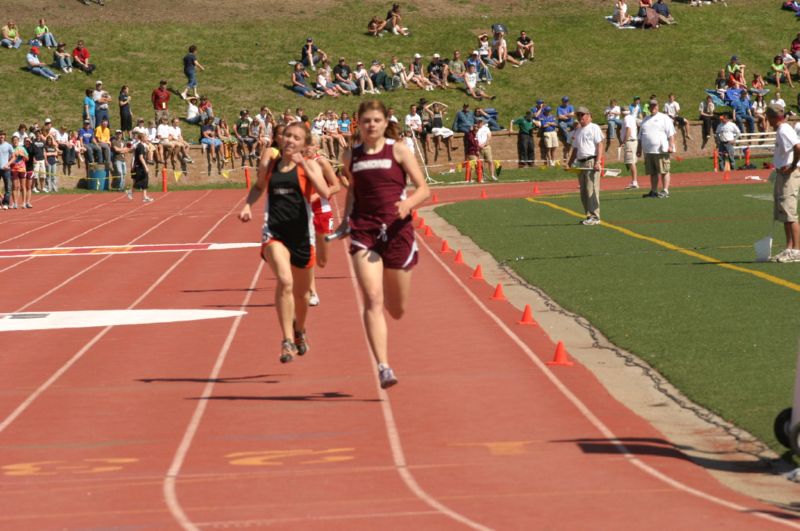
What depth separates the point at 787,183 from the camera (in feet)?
58.3

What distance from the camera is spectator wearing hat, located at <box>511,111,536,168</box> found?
4472 cm

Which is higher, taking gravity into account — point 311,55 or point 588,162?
point 311,55

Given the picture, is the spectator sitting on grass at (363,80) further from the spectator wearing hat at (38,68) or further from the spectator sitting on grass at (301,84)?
the spectator wearing hat at (38,68)

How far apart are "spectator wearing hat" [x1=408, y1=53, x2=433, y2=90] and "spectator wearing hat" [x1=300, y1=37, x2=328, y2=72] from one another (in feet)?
10.4

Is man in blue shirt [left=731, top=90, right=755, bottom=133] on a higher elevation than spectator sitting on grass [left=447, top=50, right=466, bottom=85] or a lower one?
lower

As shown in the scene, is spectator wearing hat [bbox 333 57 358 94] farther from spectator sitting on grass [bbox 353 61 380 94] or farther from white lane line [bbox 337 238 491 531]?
white lane line [bbox 337 238 491 531]

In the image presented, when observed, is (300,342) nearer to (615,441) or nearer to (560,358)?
(560,358)

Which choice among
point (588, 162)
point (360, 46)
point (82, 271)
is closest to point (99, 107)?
point (360, 46)

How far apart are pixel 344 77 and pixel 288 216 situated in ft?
129

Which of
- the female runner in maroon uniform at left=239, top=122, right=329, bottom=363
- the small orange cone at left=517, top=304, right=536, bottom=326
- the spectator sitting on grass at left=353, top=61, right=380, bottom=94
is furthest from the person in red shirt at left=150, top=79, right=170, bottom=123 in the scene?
the female runner in maroon uniform at left=239, top=122, right=329, bottom=363

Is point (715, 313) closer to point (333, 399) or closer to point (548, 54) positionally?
point (333, 399)

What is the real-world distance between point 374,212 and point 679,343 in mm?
3411

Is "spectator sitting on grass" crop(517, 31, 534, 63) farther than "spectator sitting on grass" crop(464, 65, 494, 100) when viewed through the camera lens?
Yes

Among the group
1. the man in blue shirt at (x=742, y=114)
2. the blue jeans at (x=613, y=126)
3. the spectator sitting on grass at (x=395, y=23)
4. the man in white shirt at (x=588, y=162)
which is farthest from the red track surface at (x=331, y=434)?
the spectator sitting on grass at (x=395, y=23)
